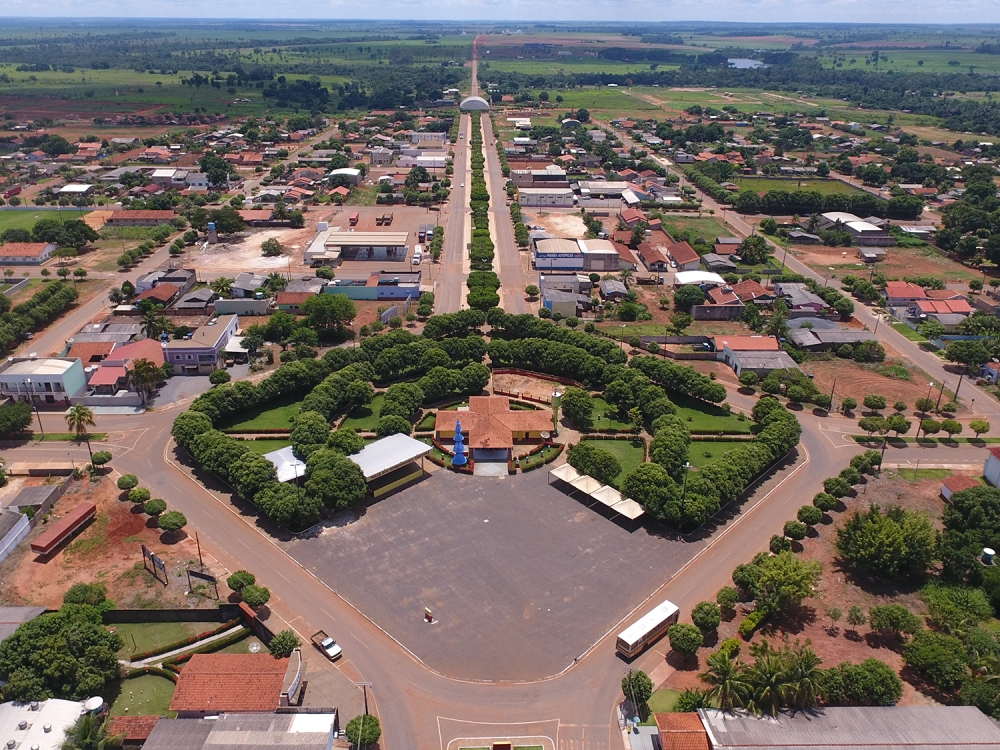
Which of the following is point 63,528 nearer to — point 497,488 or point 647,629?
point 497,488

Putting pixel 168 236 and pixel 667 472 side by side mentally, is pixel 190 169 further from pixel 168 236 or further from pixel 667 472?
pixel 667 472

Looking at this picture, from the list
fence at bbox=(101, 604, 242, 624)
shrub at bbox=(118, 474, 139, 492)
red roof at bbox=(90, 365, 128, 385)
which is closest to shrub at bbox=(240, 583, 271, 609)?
fence at bbox=(101, 604, 242, 624)

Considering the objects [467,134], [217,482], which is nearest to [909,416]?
[217,482]

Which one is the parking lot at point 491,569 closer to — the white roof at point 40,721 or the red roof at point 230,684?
the red roof at point 230,684

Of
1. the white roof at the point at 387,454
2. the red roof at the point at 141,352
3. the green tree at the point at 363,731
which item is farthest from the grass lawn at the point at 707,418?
the red roof at the point at 141,352

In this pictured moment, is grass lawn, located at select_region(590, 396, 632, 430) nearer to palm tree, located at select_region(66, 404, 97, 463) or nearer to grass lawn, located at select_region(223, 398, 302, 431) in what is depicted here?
grass lawn, located at select_region(223, 398, 302, 431)

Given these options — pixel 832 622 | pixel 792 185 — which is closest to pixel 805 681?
pixel 832 622

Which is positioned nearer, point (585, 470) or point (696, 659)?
point (696, 659)
